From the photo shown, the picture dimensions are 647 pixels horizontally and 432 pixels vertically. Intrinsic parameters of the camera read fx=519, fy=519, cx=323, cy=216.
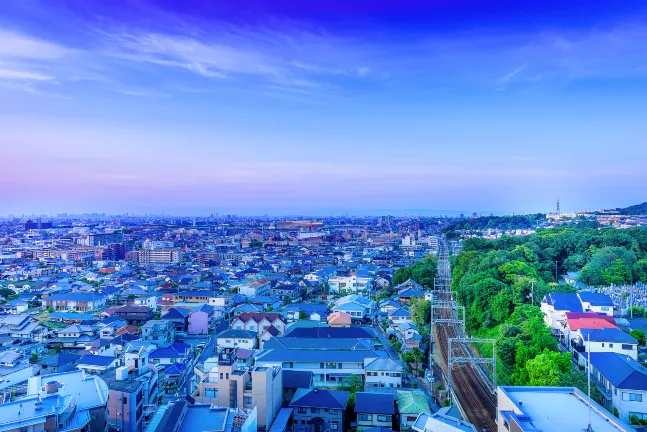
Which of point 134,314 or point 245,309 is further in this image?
point 245,309

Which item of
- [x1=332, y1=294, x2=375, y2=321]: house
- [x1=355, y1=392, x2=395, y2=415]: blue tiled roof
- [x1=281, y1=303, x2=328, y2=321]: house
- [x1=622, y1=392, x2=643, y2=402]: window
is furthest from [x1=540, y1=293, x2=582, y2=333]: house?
[x1=281, y1=303, x2=328, y2=321]: house

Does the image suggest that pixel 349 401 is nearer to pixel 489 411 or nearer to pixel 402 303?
pixel 489 411

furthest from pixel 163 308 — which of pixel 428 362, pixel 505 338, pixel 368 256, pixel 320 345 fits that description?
pixel 368 256

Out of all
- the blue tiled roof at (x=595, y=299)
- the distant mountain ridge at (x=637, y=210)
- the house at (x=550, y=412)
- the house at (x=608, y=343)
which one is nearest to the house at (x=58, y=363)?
the house at (x=550, y=412)

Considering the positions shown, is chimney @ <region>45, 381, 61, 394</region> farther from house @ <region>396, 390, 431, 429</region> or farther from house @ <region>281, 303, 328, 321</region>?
house @ <region>281, 303, 328, 321</region>

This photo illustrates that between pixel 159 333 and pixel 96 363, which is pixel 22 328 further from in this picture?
pixel 96 363

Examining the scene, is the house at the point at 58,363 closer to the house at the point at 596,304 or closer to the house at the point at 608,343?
the house at the point at 608,343

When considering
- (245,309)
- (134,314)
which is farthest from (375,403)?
(134,314)
